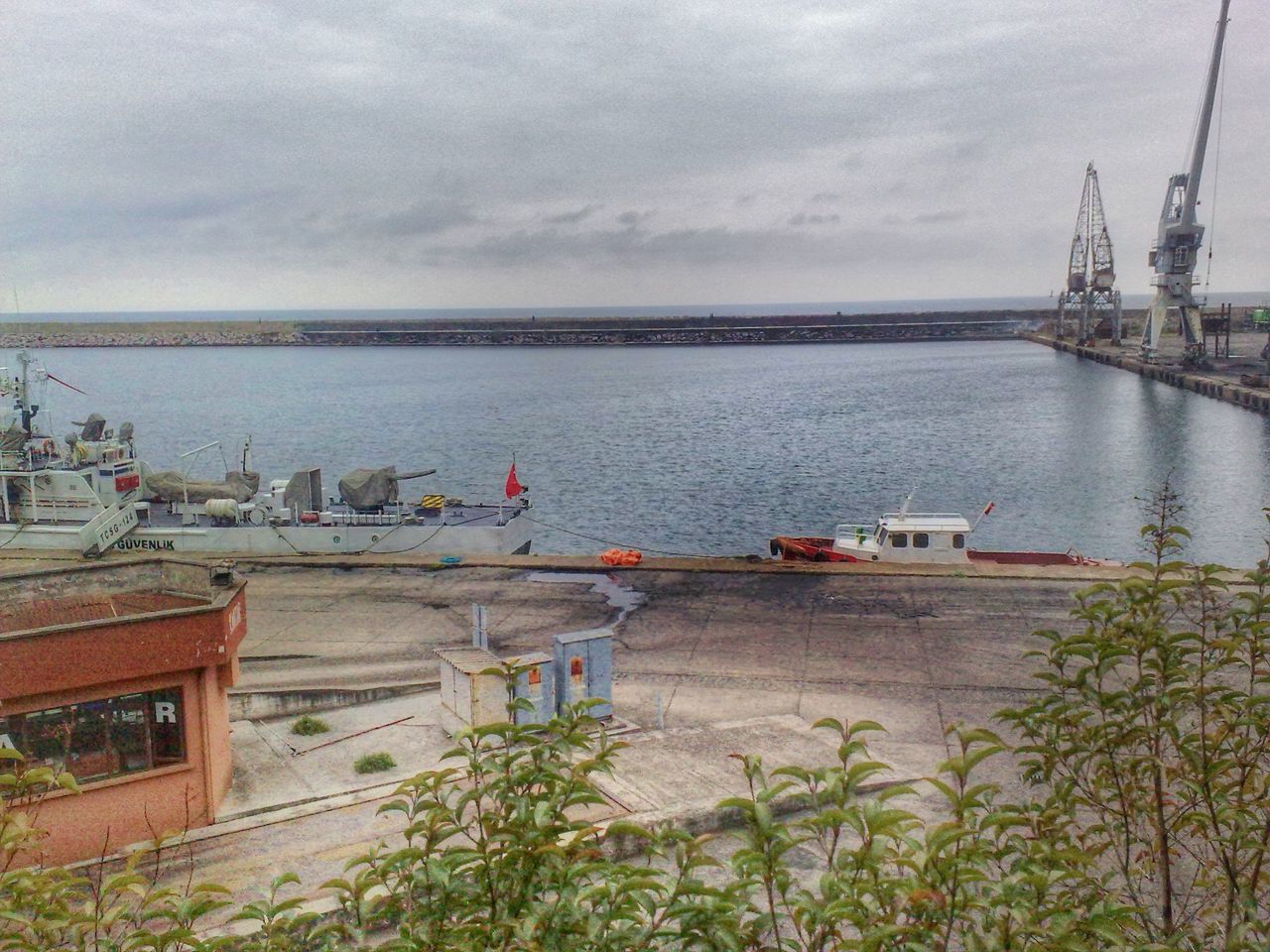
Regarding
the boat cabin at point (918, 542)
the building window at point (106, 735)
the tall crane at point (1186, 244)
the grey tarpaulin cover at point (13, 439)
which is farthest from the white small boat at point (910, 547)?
the tall crane at point (1186, 244)

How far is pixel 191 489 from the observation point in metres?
36.3

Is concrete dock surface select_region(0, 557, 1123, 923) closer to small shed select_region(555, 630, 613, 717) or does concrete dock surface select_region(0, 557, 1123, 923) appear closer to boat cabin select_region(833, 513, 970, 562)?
small shed select_region(555, 630, 613, 717)

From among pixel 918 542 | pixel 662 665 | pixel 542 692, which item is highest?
pixel 542 692

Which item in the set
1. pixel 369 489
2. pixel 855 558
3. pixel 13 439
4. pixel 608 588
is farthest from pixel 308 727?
pixel 13 439

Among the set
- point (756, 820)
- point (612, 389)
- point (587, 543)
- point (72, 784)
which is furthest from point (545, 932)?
point (612, 389)

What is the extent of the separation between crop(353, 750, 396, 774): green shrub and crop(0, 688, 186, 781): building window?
8.07 feet

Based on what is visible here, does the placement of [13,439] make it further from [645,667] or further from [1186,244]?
[1186,244]

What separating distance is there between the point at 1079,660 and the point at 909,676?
3864 millimetres

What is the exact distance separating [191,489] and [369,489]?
21.8ft

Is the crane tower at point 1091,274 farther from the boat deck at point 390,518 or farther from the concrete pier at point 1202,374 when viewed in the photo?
the boat deck at point 390,518

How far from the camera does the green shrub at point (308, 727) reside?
16.1 m

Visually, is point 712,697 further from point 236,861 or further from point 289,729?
point 236,861

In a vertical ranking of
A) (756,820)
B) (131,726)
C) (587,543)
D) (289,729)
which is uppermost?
(756,820)

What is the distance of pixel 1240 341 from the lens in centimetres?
15412
